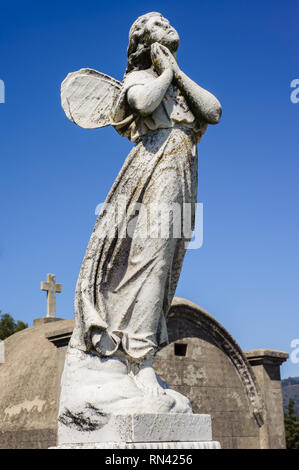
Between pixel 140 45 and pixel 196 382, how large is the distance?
9.25 m

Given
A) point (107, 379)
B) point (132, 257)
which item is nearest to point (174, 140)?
point (132, 257)

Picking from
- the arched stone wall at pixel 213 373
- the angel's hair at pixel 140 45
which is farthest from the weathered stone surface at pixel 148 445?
the arched stone wall at pixel 213 373

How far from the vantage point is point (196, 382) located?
12.8m

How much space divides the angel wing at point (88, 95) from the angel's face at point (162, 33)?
0.47 meters

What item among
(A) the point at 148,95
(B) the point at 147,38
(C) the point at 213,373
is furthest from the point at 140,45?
(C) the point at 213,373

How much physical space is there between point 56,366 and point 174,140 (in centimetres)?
942

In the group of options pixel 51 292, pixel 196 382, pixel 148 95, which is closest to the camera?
pixel 148 95

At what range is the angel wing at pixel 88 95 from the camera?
4.88m

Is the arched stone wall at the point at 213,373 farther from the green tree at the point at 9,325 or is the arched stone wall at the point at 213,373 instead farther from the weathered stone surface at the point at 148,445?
the green tree at the point at 9,325

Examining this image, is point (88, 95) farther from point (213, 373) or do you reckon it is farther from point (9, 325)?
point (9, 325)

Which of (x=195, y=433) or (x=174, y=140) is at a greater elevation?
(x=174, y=140)
